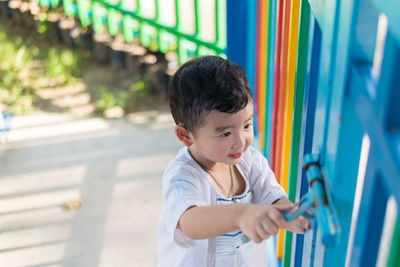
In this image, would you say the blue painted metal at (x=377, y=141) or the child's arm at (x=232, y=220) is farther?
the child's arm at (x=232, y=220)

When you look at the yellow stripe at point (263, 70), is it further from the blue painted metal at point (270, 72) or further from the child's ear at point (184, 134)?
the child's ear at point (184, 134)

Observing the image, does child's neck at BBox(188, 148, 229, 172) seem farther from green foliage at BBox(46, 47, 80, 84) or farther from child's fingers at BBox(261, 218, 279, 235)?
green foliage at BBox(46, 47, 80, 84)

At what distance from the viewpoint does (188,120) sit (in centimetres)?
128

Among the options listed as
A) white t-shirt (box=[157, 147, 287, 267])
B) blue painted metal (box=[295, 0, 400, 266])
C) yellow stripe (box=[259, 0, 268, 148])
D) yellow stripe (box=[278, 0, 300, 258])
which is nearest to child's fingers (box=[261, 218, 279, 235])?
blue painted metal (box=[295, 0, 400, 266])

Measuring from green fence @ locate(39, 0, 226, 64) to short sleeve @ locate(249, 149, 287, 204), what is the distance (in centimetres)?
197

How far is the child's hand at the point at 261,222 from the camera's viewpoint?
103 centimetres

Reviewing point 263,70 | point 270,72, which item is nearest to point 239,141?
point 270,72

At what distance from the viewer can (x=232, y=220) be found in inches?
43.5

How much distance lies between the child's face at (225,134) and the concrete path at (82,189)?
1470 mm

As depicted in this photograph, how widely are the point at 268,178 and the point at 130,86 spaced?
3.04m

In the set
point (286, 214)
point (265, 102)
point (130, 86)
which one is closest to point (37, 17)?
point (130, 86)

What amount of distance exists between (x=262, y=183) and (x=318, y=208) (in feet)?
1.77

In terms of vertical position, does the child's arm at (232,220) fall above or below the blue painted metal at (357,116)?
below

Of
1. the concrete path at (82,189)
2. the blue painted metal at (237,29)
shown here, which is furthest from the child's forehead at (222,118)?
the concrete path at (82,189)
